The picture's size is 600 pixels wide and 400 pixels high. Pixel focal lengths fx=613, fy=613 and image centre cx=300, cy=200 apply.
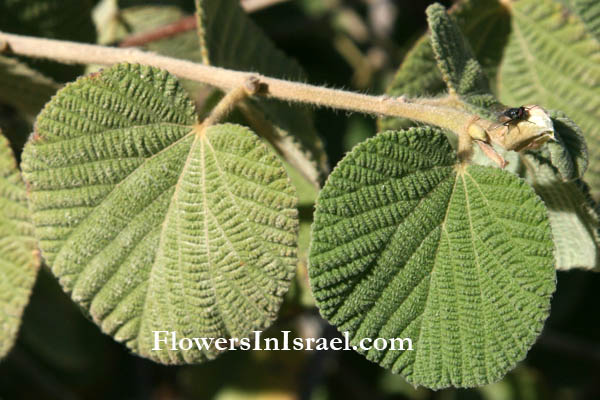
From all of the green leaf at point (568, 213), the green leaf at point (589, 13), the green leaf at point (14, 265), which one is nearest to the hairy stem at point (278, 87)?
the green leaf at point (568, 213)

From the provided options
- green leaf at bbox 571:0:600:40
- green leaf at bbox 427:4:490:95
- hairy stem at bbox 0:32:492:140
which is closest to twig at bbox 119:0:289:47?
hairy stem at bbox 0:32:492:140

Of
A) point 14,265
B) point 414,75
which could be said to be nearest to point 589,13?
point 414,75

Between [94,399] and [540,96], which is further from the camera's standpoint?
[94,399]

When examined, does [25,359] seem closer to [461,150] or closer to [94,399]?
[94,399]

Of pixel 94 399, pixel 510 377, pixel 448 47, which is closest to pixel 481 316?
pixel 448 47

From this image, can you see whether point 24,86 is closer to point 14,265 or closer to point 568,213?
point 14,265

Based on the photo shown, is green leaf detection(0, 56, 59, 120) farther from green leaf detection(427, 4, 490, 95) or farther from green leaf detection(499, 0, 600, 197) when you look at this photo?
green leaf detection(499, 0, 600, 197)

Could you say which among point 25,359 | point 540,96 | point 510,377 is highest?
point 540,96
